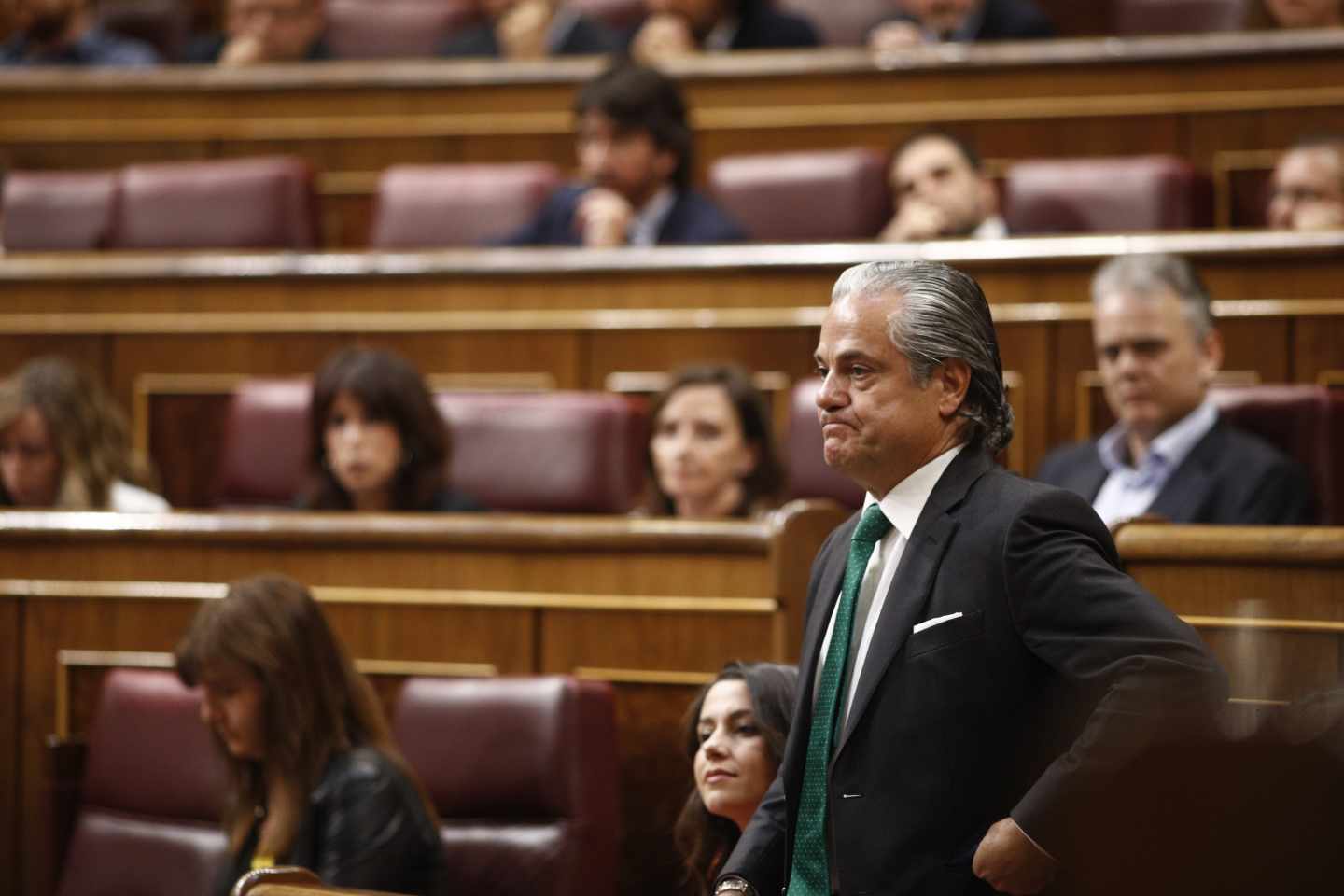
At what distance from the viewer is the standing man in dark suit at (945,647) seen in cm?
52

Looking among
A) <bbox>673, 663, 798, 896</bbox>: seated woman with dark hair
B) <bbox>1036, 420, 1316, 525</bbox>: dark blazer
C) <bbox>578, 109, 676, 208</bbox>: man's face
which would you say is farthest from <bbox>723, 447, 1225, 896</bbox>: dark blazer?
<bbox>578, 109, 676, 208</bbox>: man's face

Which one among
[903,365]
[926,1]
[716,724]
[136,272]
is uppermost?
[926,1]

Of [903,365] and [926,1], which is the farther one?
[926,1]

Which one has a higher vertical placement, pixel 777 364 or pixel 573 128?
→ pixel 573 128

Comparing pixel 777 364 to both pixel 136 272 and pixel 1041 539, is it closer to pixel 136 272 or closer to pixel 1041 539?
pixel 136 272

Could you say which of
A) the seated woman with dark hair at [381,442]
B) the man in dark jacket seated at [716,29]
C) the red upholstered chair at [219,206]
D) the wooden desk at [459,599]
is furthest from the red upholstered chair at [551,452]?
the man in dark jacket seated at [716,29]

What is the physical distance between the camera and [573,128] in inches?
64.1

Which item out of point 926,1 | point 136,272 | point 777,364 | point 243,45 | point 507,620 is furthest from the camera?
point 243,45

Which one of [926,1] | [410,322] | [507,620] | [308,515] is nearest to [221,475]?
[410,322]

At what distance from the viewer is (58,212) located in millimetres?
1623

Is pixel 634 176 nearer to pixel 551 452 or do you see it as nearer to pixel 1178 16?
pixel 551 452

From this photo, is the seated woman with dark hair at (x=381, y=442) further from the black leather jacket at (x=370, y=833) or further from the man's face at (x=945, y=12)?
the man's face at (x=945, y=12)

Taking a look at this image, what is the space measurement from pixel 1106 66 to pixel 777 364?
46 cm

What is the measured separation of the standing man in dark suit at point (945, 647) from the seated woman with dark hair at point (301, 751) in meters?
0.26
